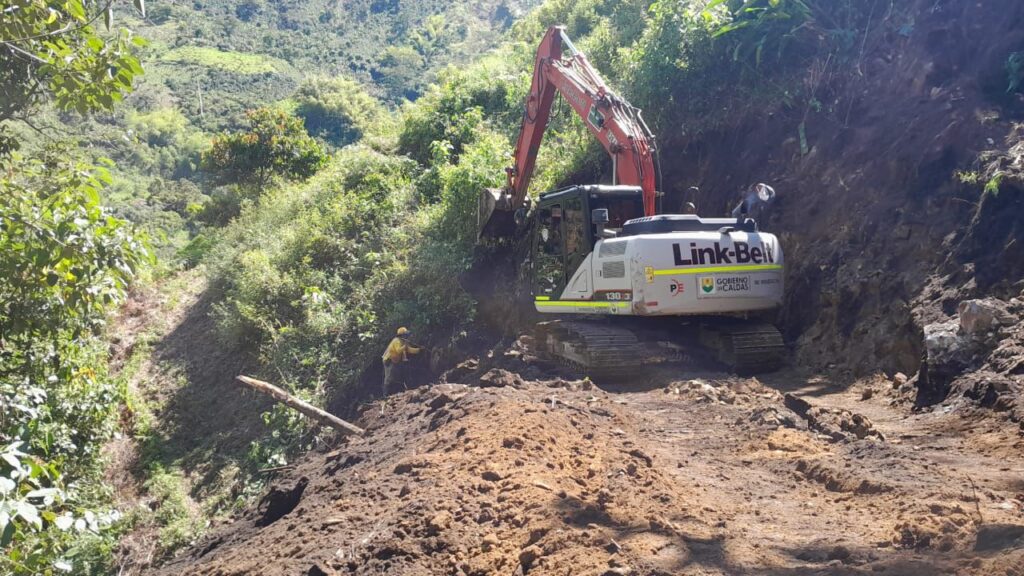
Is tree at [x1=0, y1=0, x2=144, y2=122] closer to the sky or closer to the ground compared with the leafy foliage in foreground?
closer to the sky

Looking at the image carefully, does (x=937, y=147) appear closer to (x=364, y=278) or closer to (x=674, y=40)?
(x=674, y=40)

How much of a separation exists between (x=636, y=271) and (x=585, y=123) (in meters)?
3.92

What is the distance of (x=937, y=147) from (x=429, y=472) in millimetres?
7719

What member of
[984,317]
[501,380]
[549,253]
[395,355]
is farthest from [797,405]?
[395,355]

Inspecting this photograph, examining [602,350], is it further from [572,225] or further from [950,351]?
[950,351]

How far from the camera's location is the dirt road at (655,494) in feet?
11.8

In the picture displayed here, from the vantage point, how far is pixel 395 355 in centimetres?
1175

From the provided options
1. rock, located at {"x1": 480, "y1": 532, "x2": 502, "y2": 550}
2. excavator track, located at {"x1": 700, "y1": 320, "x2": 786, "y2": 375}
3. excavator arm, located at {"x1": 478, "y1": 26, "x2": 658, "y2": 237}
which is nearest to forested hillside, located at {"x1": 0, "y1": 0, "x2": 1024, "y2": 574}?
rock, located at {"x1": 480, "y1": 532, "x2": 502, "y2": 550}

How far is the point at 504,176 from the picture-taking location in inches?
592

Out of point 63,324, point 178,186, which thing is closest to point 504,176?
point 63,324

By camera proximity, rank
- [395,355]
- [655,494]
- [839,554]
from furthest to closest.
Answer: [395,355] < [655,494] < [839,554]

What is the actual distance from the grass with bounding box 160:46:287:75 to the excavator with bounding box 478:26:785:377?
6293cm

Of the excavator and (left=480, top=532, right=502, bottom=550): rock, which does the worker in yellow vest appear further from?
(left=480, top=532, right=502, bottom=550): rock

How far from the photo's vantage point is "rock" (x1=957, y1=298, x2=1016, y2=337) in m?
6.37
